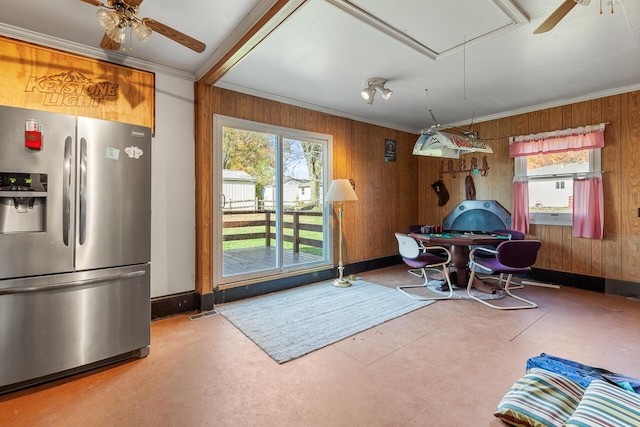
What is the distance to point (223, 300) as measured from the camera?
3.51 m

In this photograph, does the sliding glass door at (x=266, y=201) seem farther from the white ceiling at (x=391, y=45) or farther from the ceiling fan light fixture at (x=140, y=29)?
the ceiling fan light fixture at (x=140, y=29)

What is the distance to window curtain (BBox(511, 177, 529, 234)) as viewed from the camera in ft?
14.7

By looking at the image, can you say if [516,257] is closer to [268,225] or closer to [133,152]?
[268,225]

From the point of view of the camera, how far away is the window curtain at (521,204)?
4.47m

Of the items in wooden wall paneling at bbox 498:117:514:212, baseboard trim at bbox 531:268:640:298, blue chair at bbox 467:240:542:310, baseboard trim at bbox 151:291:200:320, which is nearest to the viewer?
baseboard trim at bbox 151:291:200:320

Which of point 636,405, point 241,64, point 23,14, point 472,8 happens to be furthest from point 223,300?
point 472,8

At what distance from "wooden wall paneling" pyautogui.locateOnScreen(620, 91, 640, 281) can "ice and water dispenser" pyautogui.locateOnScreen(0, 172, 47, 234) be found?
6.11 m

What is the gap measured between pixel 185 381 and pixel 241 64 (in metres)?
2.94

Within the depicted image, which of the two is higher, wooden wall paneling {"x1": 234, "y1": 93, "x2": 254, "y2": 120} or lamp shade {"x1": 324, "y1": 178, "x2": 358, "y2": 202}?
wooden wall paneling {"x1": 234, "y1": 93, "x2": 254, "y2": 120}

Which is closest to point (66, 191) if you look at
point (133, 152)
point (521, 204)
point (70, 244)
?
point (70, 244)

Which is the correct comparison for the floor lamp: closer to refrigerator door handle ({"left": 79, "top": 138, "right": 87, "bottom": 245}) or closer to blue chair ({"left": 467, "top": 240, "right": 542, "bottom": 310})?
blue chair ({"left": 467, "top": 240, "right": 542, "bottom": 310})

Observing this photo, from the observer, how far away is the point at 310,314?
10.4 feet

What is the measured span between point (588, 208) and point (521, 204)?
0.78m

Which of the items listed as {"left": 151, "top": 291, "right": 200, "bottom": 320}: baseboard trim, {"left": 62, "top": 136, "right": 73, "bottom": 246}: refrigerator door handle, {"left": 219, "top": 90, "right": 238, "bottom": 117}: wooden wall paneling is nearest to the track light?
{"left": 219, "top": 90, "right": 238, "bottom": 117}: wooden wall paneling
